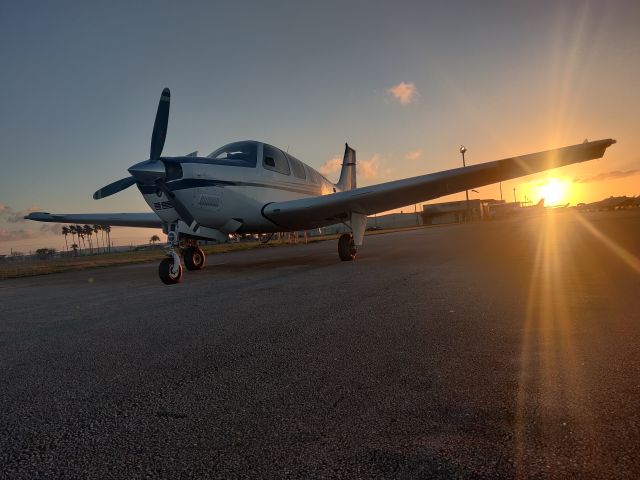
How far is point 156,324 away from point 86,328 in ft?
2.40

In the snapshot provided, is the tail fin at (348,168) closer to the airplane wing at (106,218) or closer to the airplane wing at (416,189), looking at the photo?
the airplane wing at (416,189)

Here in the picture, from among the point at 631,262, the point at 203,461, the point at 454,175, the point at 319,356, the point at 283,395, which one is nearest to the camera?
the point at 203,461

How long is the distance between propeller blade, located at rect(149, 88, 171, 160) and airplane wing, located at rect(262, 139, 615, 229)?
2903mm

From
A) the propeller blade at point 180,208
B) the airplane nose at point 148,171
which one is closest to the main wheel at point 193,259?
the propeller blade at point 180,208

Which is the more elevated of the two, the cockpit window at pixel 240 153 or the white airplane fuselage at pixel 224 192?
the cockpit window at pixel 240 153

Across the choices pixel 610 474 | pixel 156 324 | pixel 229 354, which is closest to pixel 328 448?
pixel 610 474

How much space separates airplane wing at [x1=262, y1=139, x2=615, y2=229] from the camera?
308 inches

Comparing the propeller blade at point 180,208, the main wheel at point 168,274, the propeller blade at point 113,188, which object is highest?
the propeller blade at point 113,188

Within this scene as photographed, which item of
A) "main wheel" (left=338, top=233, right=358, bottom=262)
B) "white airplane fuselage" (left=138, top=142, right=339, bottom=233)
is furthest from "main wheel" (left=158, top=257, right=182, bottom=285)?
"main wheel" (left=338, top=233, right=358, bottom=262)

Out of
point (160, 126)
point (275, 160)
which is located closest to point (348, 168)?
point (275, 160)

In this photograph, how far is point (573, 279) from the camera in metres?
5.14

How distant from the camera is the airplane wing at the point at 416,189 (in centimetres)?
783

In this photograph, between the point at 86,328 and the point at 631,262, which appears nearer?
the point at 86,328

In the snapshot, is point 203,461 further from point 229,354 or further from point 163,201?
point 163,201
